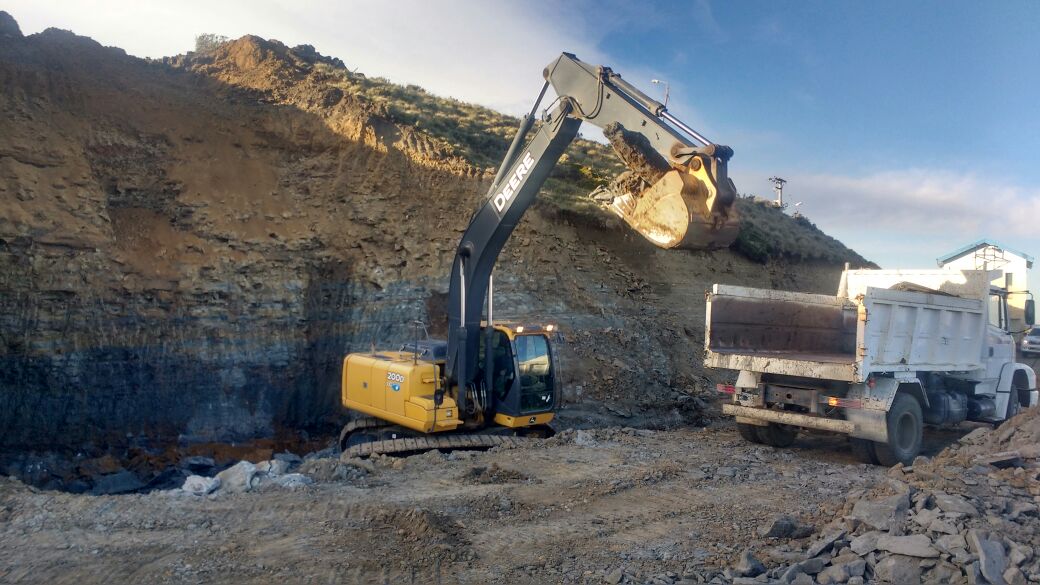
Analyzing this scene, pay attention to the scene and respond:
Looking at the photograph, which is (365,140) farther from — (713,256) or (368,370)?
(713,256)

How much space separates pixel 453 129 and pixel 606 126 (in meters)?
13.0

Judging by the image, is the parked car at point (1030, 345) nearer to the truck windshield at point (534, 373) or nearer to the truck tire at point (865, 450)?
the truck tire at point (865, 450)

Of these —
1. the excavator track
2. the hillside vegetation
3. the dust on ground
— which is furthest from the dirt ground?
the hillside vegetation

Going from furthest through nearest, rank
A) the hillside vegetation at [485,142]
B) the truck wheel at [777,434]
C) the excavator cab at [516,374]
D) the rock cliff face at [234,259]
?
the hillside vegetation at [485,142] < the rock cliff face at [234,259] < the truck wheel at [777,434] < the excavator cab at [516,374]

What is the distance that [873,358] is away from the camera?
31.6ft

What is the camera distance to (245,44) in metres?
21.8

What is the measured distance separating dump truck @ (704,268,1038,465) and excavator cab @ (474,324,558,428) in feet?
7.65

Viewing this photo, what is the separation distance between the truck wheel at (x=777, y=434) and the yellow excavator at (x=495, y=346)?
10.2ft

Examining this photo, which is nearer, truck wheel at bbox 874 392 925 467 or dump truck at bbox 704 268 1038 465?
dump truck at bbox 704 268 1038 465

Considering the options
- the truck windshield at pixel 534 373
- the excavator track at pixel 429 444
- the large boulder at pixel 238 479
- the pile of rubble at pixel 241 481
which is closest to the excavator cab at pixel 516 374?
the truck windshield at pixel 534 373

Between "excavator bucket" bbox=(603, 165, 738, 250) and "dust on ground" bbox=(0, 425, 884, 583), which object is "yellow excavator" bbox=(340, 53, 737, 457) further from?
"dust on ground" bbox=(0, 425, 884, 583)

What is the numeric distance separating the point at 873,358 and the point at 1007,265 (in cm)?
1444

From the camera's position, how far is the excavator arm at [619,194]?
6762mm

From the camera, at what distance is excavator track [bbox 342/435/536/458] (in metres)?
10.2
